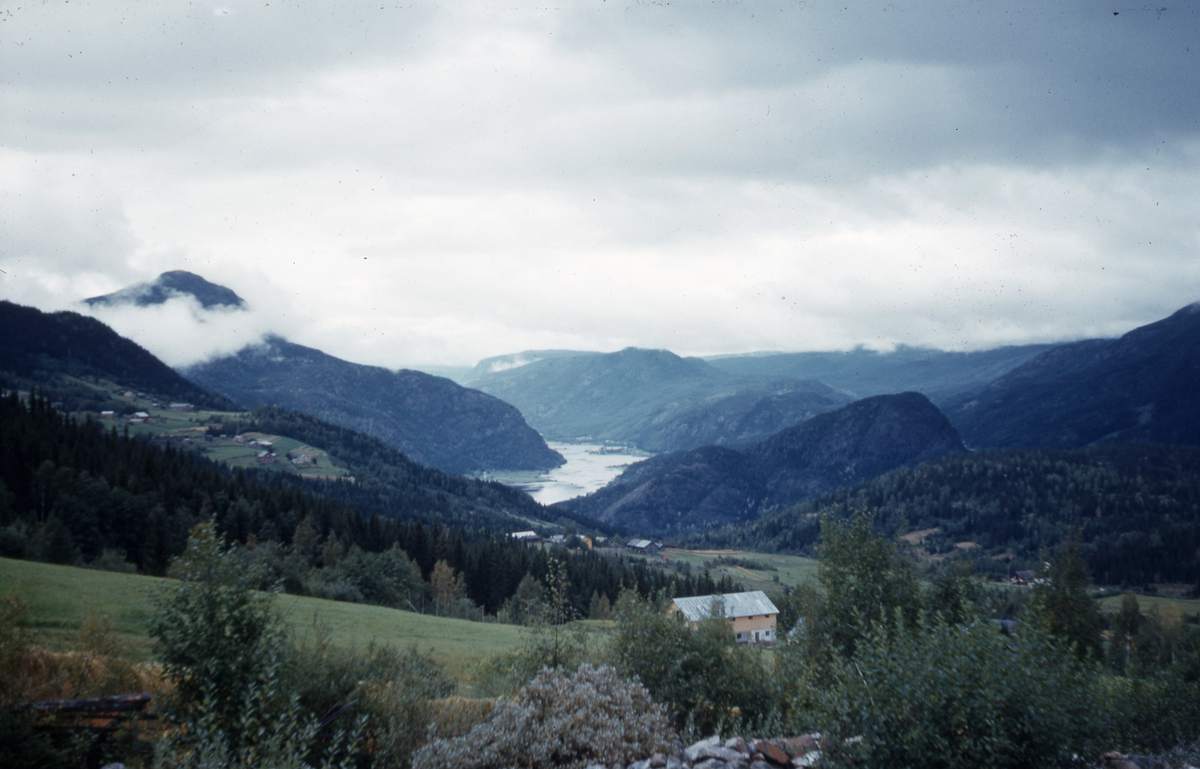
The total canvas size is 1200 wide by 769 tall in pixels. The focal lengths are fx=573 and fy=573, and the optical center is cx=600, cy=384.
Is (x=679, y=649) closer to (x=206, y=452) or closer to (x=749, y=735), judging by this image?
(x=749, y=735)

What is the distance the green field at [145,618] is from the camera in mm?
22156

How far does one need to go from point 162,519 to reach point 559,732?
6136 centimetres

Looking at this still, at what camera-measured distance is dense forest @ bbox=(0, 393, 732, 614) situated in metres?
53.6

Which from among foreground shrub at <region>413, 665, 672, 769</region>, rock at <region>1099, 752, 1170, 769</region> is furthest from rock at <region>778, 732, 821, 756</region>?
rock at <region>1099, 752, 1170, 769</region>

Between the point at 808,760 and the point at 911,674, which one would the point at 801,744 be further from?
the point at 911,674

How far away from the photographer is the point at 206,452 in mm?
190500

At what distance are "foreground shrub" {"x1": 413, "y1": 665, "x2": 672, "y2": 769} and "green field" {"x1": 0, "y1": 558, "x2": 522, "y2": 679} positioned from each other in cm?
643

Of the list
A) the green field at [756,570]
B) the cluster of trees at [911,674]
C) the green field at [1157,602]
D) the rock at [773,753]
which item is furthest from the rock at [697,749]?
the green field at [1157,602]

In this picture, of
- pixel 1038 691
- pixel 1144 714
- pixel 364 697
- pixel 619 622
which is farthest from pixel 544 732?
pixel 1144 714

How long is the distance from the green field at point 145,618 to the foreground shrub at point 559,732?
21.1 feet

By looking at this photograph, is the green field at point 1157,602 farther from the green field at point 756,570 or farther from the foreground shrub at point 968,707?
the foreground shrub at point 968,707

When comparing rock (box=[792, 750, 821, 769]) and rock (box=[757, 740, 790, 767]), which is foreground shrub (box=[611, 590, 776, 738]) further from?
rock (box=[792, 750, 821, 769])

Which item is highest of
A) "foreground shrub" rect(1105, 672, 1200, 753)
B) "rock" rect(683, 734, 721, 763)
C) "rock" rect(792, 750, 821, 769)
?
"rock" rect(792, 750, 821, 769)

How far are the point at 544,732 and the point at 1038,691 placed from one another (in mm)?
9575
